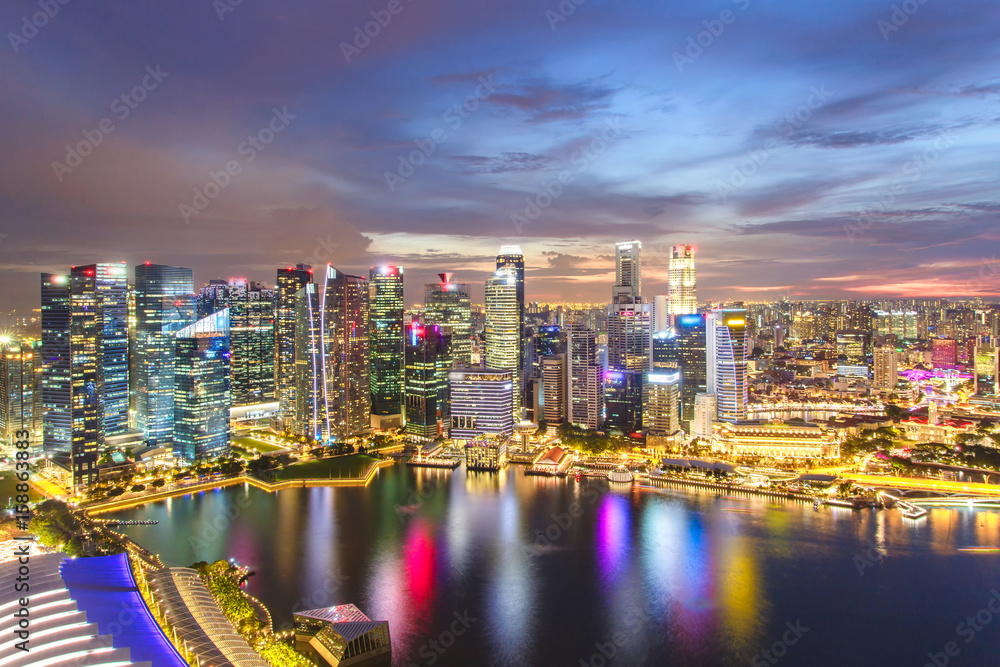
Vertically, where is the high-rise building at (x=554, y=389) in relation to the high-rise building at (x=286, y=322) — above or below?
below

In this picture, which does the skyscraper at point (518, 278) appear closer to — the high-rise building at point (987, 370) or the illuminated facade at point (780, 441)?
the illuminated facade at point (780, 441)

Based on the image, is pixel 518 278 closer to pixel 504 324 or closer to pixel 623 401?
pixel 504 324

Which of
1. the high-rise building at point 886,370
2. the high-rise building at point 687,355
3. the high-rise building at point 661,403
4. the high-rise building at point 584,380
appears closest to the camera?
the high-rise building at point 661,403

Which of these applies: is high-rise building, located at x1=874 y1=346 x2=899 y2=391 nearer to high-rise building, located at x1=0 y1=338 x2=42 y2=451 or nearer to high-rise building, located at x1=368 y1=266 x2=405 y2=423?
high-rise building, located at x1=368 y1=266 x2=405 y2=423

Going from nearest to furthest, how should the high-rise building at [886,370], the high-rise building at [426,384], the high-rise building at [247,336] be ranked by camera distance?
the high-rise building at [426,384]
the high-rise building at [247,336]
the high-rise building at [886,370]

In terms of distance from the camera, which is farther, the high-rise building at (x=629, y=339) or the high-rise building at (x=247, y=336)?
the high-rise building at (x=247, y=336)

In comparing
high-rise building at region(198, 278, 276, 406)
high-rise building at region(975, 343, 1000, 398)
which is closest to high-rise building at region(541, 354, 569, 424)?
high-rise building at region(198, 278, 276, 406)

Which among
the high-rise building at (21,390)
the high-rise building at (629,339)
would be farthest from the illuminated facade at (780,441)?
the high-rise building at (21,390)

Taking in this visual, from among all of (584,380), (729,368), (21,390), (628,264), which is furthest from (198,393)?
(628,264)
